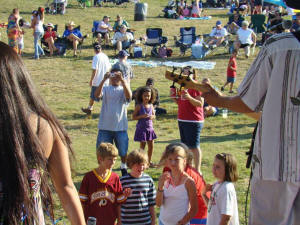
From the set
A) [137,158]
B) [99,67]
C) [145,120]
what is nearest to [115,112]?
[145,120]

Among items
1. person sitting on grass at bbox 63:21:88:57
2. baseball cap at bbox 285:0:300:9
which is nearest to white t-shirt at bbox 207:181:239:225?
baseball cap at bbox 285:0:300:9

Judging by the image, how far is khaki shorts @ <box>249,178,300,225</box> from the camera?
2.34m

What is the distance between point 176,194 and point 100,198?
0.75m

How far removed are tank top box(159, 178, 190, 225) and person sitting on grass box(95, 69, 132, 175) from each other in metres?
2.84

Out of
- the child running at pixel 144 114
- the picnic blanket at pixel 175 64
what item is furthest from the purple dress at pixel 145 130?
the picnic blanket at pixel 175 64

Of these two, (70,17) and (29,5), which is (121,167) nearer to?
(70,17)

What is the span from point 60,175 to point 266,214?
3.11 feet

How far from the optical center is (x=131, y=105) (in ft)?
44.0

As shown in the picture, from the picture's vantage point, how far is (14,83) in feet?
6.72

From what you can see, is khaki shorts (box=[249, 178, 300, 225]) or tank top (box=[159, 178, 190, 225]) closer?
khaki shorts (box=[249, 178, 300, 225])

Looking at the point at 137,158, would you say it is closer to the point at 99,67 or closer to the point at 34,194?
the point at 34,194

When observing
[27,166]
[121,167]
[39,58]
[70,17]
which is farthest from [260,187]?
[70,17]

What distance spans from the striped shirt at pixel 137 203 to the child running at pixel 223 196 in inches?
29.5

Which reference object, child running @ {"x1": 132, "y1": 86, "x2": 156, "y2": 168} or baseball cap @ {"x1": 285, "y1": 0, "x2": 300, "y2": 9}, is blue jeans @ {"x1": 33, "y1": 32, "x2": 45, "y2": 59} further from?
baseball cap @ {"x1": 285, "y1": 0, "x2": 300, "y2": 9}
